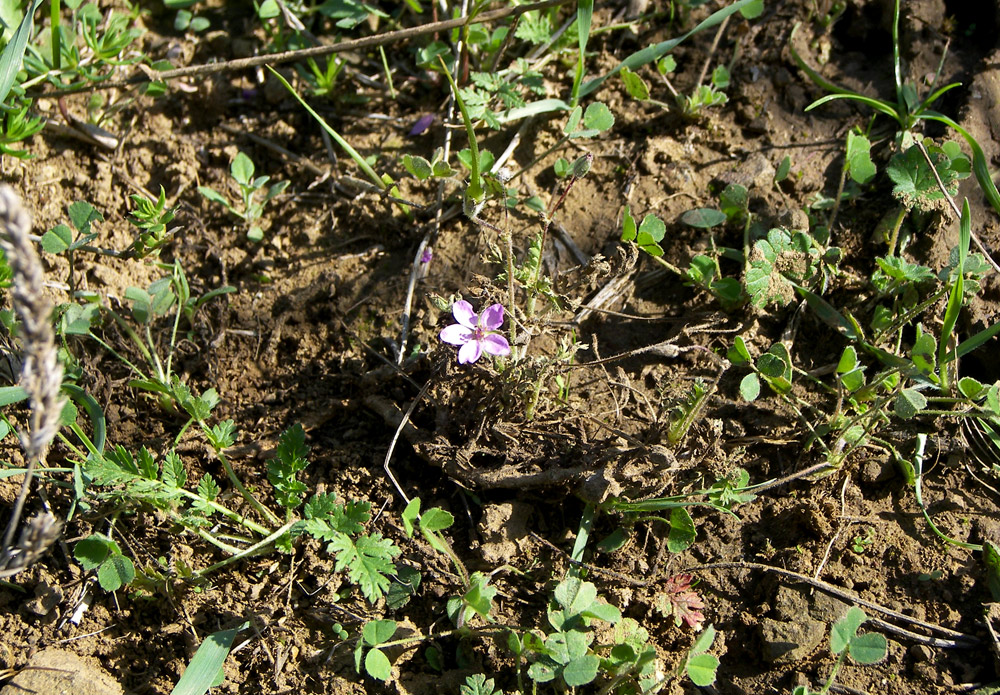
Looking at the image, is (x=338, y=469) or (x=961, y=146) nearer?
(x=338, y=469)

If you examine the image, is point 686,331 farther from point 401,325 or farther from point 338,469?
point 338,469

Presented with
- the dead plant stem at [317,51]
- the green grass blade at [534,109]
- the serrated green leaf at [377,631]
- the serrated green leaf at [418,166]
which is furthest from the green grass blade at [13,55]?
the serrated green leaf at [377,631]

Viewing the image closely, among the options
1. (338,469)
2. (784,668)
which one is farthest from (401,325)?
(784,668)

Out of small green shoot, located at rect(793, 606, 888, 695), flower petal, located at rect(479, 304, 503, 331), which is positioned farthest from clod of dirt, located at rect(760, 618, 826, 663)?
flower petal, located at rect(479, 304, 503, 331)

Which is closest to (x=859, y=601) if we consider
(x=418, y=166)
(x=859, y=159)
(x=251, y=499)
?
(x=859, y=159)

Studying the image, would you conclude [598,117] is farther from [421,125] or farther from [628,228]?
[421,125]

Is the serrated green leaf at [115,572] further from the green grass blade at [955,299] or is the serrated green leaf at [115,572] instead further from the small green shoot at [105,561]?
the green grass blade at [955,299]
